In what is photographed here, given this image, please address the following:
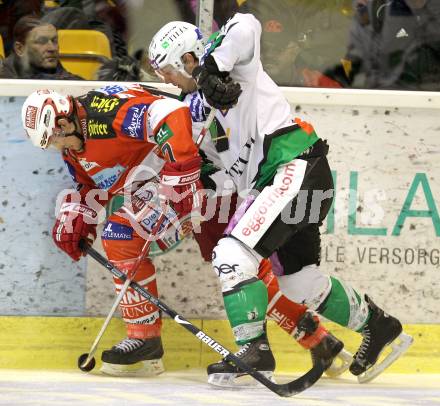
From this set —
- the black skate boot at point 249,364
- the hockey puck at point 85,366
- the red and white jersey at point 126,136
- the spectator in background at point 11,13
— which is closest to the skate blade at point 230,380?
the black skate boot at point 249,364

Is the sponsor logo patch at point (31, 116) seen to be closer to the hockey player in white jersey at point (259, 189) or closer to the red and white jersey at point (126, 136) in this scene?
the red and white jersey at point (126, 136)

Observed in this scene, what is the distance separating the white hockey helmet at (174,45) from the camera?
13.9ft

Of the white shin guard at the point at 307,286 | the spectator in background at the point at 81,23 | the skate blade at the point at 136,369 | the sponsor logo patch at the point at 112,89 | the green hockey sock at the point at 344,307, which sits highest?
the spectator in background at the point at 81,23

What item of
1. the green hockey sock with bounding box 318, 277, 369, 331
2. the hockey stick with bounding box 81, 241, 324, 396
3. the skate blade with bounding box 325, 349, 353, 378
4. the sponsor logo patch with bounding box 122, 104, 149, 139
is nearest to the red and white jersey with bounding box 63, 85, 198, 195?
the sponsor logo patch with bounding box 122, 104, 149, 139

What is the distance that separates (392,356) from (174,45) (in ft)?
4.56

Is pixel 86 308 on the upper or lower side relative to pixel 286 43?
lower

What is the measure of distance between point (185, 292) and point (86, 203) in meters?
0.53

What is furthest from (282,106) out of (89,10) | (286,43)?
(89,10)

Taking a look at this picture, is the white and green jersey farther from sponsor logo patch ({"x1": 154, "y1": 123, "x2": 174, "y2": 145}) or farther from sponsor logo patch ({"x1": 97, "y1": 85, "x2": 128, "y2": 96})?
sponsor logo patch ({"x1": 97, "y1": 85, "x2": 128, "y2": 96})

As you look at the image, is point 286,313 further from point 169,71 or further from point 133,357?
point 169,71

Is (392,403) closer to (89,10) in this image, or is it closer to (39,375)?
(39,375)

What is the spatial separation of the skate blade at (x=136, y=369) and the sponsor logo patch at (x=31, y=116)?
0.95 metres

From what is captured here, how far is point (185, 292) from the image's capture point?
15.3 ft

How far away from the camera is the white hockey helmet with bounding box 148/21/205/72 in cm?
425
